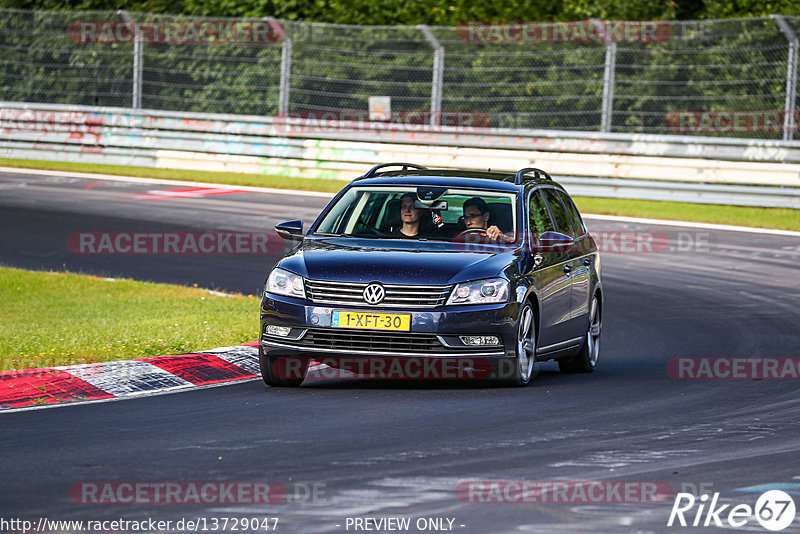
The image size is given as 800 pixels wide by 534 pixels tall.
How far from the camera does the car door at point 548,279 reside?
10.5 meters

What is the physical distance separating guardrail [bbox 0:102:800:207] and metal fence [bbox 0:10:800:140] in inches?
22.0

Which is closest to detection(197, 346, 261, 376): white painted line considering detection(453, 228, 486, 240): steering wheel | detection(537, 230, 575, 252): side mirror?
detection(453, 228, 486, 240): steering wheel

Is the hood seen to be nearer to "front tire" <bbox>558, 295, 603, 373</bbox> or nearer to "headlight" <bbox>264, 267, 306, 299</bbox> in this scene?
"headlight" <bbox>264, 267, 306, 299</bbox>

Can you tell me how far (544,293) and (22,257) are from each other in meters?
9.37

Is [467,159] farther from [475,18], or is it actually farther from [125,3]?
[125,3]

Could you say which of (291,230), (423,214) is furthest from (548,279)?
(291,230)

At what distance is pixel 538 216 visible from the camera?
1120cm

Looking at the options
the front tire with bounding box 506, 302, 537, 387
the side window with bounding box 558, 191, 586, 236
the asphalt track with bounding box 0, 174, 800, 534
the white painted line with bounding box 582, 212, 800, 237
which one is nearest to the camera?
the asphalt track with bounding box 0, 174, 800, 534

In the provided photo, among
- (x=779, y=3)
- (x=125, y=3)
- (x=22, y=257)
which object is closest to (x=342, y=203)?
(x=22, y=257)

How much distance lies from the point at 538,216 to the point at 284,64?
1691 cm

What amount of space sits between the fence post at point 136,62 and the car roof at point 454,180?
18165 mm

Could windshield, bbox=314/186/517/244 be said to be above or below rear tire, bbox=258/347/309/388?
above

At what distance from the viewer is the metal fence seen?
24344mm
